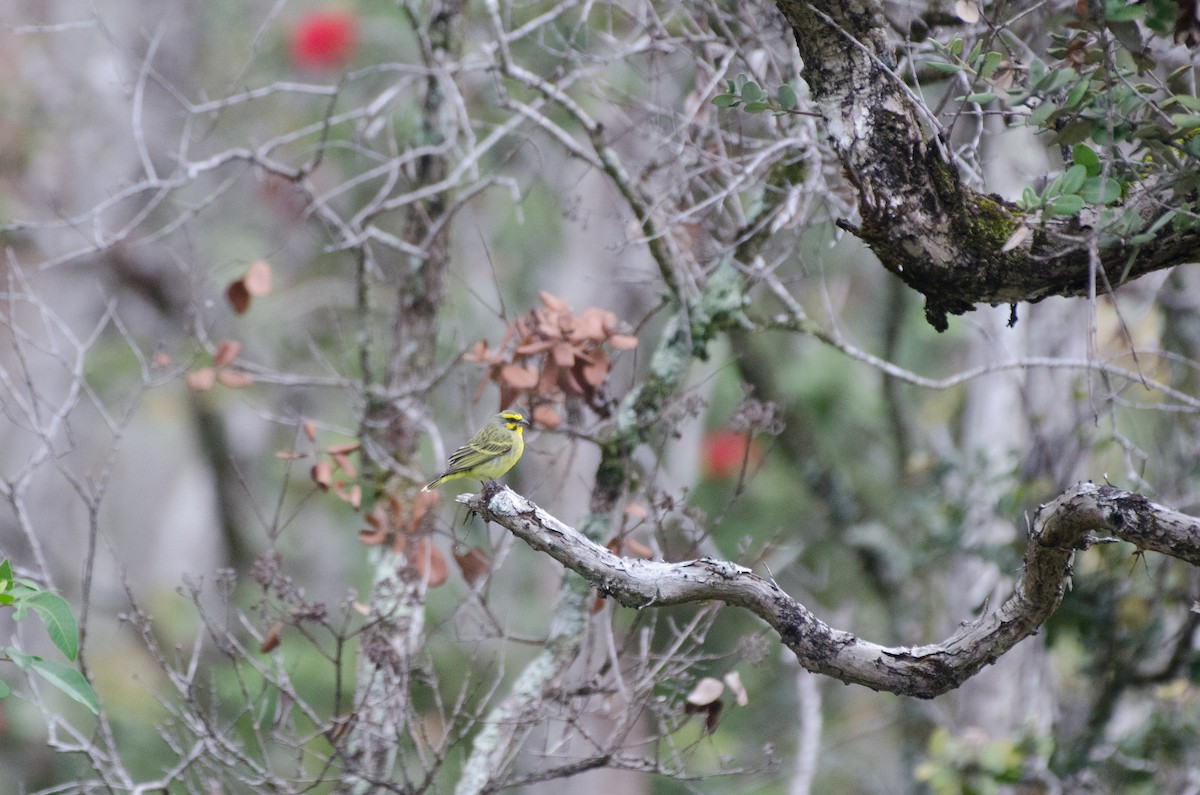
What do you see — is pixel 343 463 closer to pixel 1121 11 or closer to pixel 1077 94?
pixel 1077 94

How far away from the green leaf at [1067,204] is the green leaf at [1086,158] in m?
0.10

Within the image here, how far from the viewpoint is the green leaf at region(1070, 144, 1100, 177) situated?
2479 millimetres

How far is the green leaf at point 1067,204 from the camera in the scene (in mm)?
2424

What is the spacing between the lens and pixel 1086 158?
2.49 metres

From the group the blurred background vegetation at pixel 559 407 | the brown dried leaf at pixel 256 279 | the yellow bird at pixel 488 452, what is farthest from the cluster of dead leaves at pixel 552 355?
the brown dried leaf at pixel 256 279

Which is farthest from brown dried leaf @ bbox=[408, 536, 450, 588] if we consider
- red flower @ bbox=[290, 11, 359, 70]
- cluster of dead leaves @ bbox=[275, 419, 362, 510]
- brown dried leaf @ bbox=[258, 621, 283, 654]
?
red flower @ bbox=[290, 11, 359, 70]

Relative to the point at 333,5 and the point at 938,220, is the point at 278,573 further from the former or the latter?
the point at 333,5

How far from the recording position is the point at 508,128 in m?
4.91

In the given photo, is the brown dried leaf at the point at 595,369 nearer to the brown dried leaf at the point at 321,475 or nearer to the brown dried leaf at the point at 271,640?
the brown dried leaf at the point at 321,475

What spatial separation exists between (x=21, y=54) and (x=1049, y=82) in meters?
10.7

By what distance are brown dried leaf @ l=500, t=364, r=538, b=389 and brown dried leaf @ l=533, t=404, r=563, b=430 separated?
149mm

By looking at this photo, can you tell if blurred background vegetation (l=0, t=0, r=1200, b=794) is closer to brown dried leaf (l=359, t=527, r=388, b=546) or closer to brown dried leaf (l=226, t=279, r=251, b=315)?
brown dried leaf (l=226, t=279, r=251, b=315)

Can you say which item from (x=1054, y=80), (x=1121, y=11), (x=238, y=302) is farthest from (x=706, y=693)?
(x=238, y=302)

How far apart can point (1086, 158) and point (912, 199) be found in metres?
0.39
